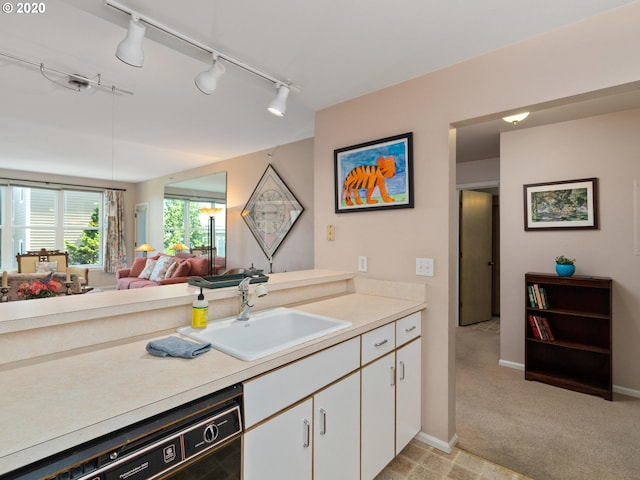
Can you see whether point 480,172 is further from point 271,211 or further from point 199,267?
point 199,267

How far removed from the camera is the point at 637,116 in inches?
105

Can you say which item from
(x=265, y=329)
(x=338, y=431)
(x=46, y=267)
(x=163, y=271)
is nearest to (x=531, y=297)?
(x=338, y=431)

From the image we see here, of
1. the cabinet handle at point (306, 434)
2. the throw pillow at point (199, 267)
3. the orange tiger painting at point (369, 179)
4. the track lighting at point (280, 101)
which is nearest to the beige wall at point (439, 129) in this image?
the orange tiger painting at point (369, 179)

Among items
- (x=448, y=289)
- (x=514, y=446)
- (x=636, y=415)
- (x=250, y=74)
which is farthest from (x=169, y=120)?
(x=636, y=415)

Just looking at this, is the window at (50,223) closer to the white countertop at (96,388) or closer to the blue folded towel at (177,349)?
the white countertop at (96,388)

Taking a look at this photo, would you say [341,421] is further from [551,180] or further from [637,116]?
[637,116]

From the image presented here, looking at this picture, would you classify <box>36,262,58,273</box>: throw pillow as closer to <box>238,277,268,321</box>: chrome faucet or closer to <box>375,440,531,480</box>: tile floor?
<box>238,277,268,321</box>: chrome faucet

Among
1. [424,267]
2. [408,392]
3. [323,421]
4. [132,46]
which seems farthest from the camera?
[424,267]

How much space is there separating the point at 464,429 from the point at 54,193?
27.0 feet

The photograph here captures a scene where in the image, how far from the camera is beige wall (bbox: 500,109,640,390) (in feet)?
8.91

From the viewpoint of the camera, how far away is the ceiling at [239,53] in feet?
4.97

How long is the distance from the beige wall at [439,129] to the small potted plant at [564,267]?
1.48 metres

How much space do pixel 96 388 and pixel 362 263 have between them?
1.76m

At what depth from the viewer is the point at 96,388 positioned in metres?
0.93
